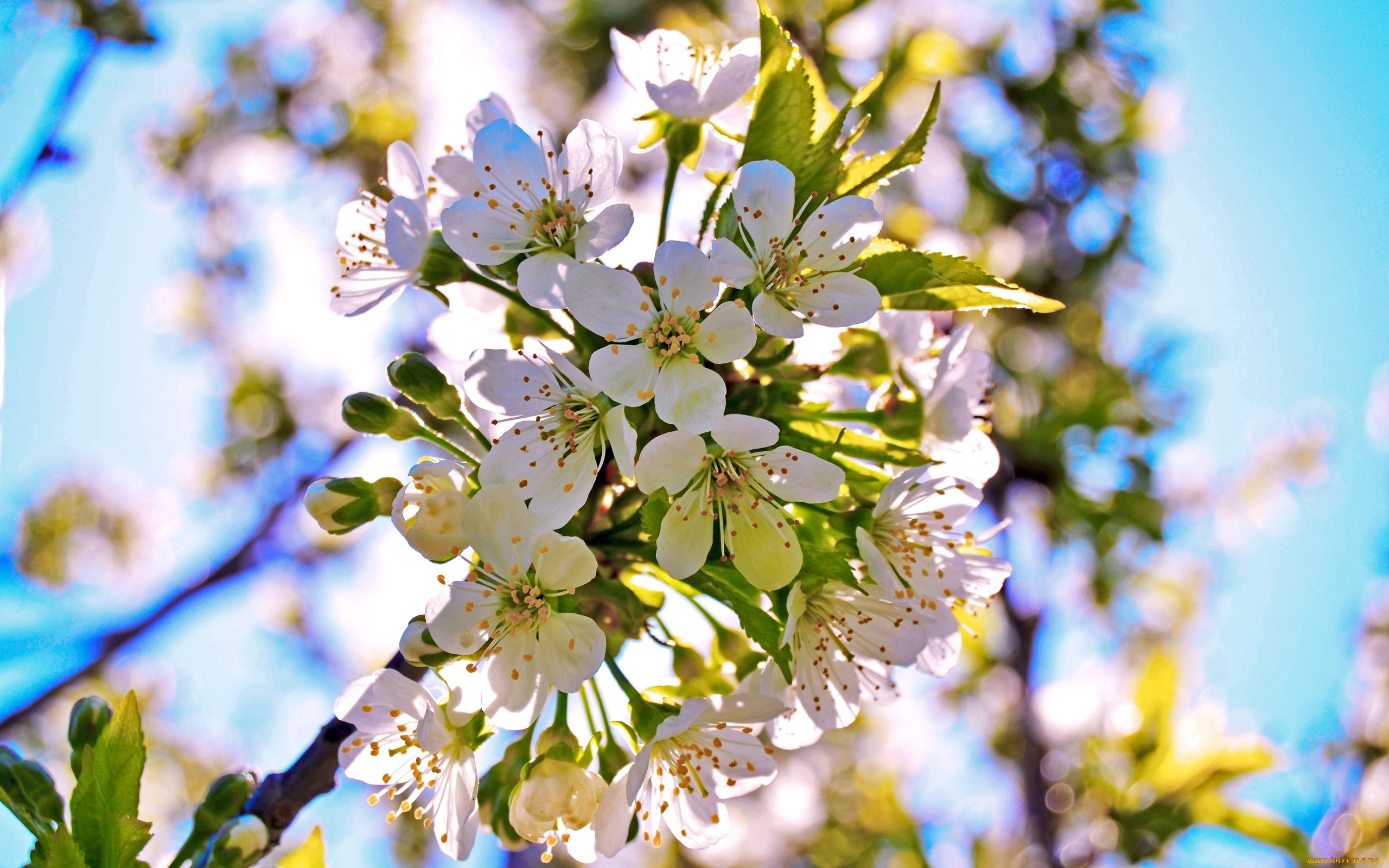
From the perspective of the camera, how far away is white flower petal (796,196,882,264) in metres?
1.71

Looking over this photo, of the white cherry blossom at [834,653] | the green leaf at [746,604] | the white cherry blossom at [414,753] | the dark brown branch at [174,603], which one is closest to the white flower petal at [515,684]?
the white cherry blossom at [414,753]

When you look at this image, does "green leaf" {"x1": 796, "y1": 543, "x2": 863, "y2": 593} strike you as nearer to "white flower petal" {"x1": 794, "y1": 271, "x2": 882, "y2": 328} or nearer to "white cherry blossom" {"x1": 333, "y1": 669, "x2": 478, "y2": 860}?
"white flower petal" {"x1": 794, "y1": 271, "x2": 882, "y2": 328}

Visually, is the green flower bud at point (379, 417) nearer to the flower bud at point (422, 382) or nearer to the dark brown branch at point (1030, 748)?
the flower bud at point (422, 382)

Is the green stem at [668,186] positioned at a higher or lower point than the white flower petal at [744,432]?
higher

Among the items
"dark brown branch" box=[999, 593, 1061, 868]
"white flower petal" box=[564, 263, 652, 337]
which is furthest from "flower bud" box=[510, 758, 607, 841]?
"dark brown branch" box=[999, 593, 1061, 868]

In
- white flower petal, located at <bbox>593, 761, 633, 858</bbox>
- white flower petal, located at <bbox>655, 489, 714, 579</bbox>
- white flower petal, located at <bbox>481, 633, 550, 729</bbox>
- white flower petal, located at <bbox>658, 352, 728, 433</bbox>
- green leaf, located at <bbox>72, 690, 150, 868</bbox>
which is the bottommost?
white flower petal, located at <bbox>593, 761, 633, 858</bbox>

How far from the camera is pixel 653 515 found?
161 centimetres

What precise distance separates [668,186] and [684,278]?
52cm

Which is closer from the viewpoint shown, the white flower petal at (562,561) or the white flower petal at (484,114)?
the white flower petal at (562,561)

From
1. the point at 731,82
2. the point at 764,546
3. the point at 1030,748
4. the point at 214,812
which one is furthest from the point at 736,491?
the point at 1030,748

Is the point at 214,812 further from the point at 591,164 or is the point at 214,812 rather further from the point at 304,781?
the point at 591,164

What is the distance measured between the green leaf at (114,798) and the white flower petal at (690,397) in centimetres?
113

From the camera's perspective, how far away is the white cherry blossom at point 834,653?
1.80m

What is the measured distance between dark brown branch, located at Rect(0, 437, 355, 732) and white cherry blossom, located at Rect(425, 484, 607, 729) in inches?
95.8
